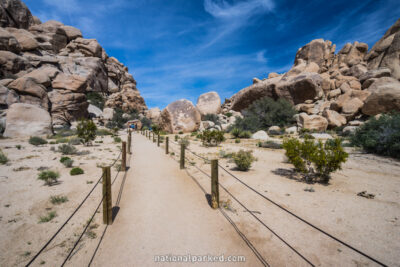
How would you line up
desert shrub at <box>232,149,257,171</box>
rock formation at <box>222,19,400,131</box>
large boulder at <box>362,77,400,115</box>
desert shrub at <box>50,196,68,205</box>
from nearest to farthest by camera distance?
1. desert shrub at <box>50,196,68,205</box>
2. desert shrub at <box>232,149,257,171</box>
3. large boulder at <box>362,77,400,115</box>
4. rock formation at <box>222,19,400,131</box>

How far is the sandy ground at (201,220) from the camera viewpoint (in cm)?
306

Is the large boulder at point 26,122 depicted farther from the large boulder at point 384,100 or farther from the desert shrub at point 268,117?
the large boulder at point 384,100

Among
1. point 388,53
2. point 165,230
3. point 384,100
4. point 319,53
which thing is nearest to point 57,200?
point 165,230

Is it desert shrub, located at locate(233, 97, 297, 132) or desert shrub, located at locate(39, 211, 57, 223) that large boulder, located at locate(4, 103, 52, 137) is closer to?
desert shrub, located at locate(39, 211, 57, 223)

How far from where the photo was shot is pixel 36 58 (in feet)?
104

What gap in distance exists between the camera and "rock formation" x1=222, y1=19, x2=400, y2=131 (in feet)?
65.0

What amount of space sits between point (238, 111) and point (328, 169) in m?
31.7

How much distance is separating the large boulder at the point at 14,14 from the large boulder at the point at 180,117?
40914 mm

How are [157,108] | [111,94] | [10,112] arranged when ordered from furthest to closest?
[157,108], [111,94], [10,112]

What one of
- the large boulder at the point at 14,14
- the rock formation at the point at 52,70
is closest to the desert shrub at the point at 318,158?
the rock formation at the point at 52,70

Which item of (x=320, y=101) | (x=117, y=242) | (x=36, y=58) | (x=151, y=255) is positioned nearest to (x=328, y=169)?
(x=151, y=255)

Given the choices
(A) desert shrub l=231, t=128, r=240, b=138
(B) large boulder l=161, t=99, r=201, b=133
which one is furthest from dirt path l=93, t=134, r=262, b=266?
(B) large boulder l=161, t=99, r=201, b=133

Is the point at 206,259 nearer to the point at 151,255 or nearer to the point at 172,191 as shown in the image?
the point at 151,255

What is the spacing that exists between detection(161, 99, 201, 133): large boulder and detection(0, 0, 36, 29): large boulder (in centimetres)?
Answer: 4091
